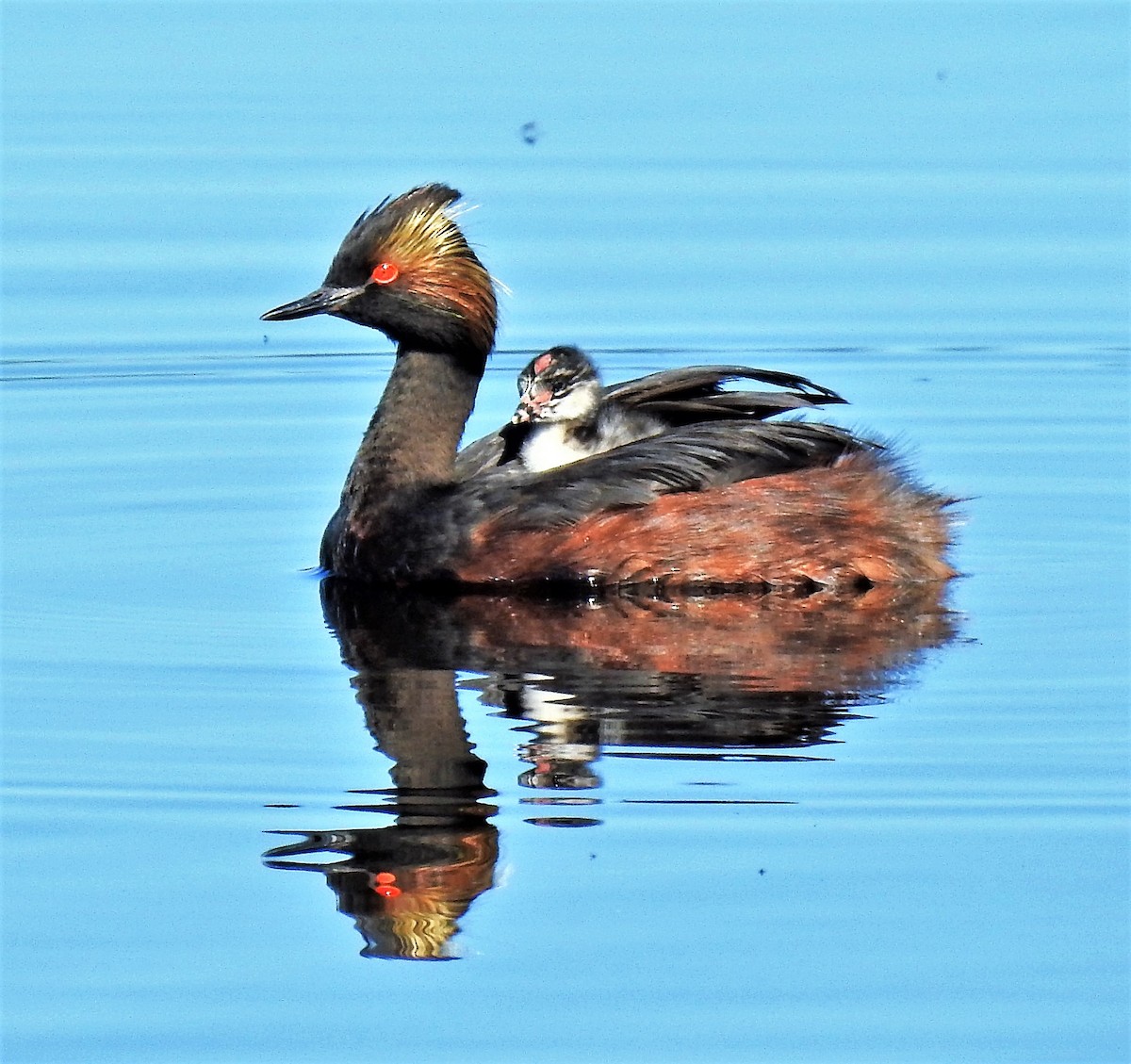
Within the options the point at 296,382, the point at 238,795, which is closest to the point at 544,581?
the point at 238,795

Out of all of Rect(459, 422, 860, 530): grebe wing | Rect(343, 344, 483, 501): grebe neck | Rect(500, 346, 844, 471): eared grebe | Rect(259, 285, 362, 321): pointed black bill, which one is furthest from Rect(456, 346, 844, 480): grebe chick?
Rect(259, 285, 362, 321): pointed black bill

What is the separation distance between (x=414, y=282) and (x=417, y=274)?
0.03 metres

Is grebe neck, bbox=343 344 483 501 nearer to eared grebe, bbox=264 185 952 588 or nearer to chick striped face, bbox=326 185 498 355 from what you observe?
eared grebe, bbox=264 185 952 588

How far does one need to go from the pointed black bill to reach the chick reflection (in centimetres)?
108

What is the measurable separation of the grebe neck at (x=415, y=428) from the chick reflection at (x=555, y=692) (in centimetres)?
43

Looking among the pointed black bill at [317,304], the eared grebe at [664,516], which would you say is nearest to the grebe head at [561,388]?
the eared grebe at [664,516]

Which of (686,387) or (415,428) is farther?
(415,428)

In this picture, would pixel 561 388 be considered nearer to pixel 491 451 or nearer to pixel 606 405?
pixel 606 405

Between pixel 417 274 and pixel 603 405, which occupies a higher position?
pixel 417 274

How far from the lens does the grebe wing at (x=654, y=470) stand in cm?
927

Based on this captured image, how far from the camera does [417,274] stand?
10062mm

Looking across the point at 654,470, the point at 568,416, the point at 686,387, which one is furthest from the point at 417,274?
the point at 654,470

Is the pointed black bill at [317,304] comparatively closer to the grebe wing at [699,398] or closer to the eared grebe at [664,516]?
the eared grebe at [664,516]

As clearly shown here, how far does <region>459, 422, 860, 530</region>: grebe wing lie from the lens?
927 cm
